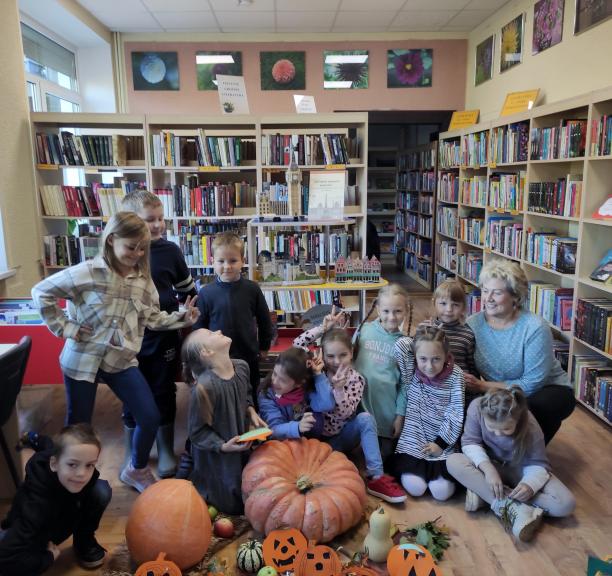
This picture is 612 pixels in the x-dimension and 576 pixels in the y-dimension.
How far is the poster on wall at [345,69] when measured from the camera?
270 inches

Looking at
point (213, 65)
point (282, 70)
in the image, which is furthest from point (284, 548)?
point (213, 65)

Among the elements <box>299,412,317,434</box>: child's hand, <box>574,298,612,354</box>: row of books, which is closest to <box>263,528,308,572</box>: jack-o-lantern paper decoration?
<box>299,412,317,434</box>: child's hand

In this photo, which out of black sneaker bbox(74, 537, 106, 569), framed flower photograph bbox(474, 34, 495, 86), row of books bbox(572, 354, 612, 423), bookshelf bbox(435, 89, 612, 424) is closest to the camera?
black sneaker bbox(74, 537, 106, 569)

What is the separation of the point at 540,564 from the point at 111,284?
1.99 m

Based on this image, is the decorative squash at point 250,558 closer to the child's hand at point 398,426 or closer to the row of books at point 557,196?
the child's hand at point 398,426

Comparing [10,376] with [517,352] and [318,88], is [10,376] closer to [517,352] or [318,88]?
[517,352]

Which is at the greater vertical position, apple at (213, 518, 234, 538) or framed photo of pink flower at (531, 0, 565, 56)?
framed photo of pink flower at (531, 0, 565, 56)

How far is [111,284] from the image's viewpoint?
2154 millimetres

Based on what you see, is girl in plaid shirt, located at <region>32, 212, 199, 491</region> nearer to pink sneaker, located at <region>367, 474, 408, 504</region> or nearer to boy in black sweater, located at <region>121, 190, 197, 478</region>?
boy in black sweater, located at <region>121, 190, 197, 478</region>

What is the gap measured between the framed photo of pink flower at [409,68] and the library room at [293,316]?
46mm

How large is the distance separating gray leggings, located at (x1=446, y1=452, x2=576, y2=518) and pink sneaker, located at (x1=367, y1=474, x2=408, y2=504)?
0.25m

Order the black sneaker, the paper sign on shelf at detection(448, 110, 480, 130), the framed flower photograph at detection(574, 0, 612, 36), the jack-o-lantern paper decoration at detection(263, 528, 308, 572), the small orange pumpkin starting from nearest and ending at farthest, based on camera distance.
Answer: the small orange pumpkin, the jack-o-lantern paper decoration at detection(263, 528, 308, 572), the black sneaker, the framed flower photograph at detection(574, 0, 612, 36), the paper sign on shelf at detection(448, 110, 480, 130)

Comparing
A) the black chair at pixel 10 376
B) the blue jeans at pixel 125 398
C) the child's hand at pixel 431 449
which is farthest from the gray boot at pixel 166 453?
the child's hand at pixel 431 449

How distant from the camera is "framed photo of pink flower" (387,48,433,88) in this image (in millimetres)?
6891
